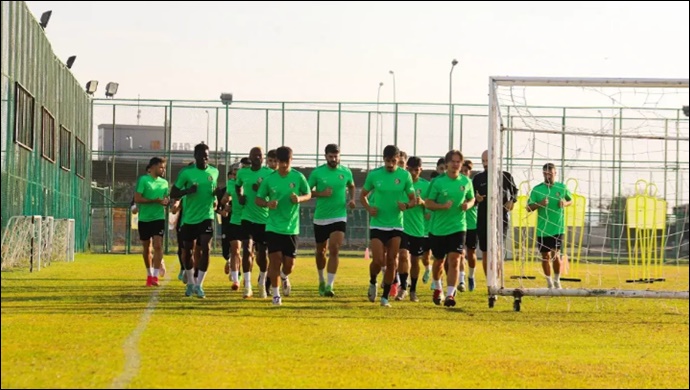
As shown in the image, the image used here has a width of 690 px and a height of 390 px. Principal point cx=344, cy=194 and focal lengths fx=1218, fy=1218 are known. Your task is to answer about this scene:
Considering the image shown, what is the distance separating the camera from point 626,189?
41.5m

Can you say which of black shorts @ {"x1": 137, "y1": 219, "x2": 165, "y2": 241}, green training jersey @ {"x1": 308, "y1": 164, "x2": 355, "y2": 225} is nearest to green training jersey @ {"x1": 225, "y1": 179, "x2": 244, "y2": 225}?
black shorts @ {"x1": 137, "y1": 219, "x2": 165, "y2": 241}

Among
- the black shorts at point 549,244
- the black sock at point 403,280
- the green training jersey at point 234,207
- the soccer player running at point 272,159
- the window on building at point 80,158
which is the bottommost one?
the black sock at point 403,280

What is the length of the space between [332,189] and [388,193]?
43.5 inches

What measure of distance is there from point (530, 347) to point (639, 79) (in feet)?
17.0

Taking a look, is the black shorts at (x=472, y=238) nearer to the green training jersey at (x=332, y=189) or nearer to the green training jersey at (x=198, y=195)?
the green training jersey at (x=332, y=189)

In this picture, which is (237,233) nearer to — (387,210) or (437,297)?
(387,210)

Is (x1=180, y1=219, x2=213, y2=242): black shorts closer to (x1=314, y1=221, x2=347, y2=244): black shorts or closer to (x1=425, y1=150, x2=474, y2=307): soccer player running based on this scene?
(x1=314, y1=221, x2=347, y2=244): black shorts

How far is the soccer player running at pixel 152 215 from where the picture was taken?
715 inches

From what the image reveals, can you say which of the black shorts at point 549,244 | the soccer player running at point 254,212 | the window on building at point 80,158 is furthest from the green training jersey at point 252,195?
the window on building at point 80,158

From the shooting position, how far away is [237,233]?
17.4m

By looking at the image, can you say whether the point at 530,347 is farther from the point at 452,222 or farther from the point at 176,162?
the point at 176,162

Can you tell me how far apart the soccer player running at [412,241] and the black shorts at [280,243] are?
1.80 meters

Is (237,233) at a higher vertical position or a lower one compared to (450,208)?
lower

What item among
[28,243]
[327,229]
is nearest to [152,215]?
[327,229]
